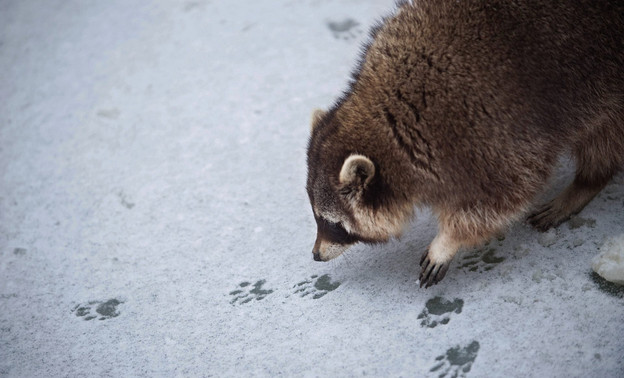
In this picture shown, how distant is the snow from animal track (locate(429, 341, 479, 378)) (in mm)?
675

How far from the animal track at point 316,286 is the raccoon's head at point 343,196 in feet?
0.48

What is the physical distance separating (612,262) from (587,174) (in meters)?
0.59

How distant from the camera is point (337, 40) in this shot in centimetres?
484

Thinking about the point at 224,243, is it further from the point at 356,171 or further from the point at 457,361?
the point at 457,361

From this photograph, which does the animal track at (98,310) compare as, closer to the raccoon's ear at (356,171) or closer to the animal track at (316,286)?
the animal track at (316,286)

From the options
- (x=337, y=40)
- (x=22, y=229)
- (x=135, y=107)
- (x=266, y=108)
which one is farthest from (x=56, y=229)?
(x=337, y=40)

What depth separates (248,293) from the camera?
3.14 m

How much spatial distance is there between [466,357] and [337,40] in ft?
9.96

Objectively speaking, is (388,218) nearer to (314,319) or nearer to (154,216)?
(314,319)

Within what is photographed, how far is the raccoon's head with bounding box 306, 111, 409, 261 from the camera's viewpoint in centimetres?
276

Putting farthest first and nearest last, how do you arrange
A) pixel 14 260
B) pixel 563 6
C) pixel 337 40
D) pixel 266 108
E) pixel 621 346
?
pixel 337 40 → pixel 266 108 → pixel 14 260 → pixel 563 6 → pixel 621 346

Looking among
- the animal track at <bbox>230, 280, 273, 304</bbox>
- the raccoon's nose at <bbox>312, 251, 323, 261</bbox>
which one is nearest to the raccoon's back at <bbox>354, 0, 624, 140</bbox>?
the raccoon's nose at <bbox>312, 251, 323, 261</bbox>

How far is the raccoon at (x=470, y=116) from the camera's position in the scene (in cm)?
268

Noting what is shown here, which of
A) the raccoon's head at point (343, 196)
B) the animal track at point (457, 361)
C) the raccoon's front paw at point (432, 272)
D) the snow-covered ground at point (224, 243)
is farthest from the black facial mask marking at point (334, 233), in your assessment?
the animal track at point (457, 361)
